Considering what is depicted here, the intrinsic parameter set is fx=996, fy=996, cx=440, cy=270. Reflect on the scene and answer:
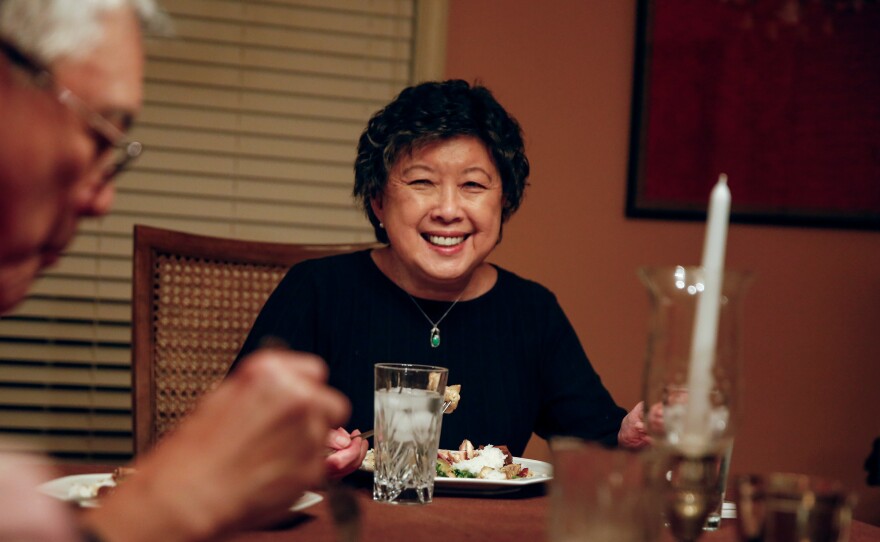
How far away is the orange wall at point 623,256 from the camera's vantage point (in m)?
2.99

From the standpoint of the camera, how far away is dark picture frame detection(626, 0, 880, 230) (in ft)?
9.90

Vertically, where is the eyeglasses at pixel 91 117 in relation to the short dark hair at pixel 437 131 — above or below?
below

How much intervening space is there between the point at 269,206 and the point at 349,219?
24cm

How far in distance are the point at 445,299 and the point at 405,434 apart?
31.1 inches

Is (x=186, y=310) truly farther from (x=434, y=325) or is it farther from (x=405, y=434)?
(x=405, y=434)

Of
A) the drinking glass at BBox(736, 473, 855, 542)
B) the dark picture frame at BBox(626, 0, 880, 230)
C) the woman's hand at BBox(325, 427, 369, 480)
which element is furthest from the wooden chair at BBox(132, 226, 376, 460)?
the dark picture frame at BBox(626, 0, 880, 230)

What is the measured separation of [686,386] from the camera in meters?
0.94

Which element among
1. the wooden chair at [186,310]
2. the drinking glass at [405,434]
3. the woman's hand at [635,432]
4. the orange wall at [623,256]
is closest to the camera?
the drinking glass at [405,434]

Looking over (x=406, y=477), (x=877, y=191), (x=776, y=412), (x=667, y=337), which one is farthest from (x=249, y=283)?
(x=877, y=191)

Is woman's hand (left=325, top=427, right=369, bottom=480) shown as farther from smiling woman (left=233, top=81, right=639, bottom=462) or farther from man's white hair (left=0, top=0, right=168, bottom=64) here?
man's white hair (left=0, top=0, right=168, bottom=64)

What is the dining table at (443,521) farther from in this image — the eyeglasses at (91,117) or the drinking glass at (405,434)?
the eyeglasses at (91,117)

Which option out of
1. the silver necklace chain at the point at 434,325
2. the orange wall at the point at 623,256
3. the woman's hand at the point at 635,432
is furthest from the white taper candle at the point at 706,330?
the orange wall at the point at 623,256

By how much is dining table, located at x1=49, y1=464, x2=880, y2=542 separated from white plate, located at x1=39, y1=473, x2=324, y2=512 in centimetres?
1

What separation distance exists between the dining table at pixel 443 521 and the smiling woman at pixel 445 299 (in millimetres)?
526
